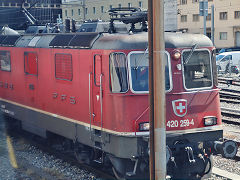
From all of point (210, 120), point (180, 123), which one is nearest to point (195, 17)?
point (210, 120)

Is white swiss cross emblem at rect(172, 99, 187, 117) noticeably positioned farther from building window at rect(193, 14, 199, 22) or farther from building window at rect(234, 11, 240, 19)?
building window at rect(193, 14, 199, 22)

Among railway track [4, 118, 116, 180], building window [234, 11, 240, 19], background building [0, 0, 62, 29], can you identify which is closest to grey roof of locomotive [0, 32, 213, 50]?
railway track [4, 118, 116, 180]

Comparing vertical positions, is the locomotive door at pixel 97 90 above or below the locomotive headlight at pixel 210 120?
above

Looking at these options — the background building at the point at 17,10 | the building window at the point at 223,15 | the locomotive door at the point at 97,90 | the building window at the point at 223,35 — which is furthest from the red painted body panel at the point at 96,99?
the building window at the point at 223,35

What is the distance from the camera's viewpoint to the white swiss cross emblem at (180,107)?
9.78m

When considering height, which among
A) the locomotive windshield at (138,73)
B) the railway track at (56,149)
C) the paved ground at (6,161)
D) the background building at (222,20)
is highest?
the background building at (222,20)

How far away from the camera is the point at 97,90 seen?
10109 millimetres

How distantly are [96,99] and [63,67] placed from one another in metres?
1.83

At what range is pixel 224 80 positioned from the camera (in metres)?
27.3

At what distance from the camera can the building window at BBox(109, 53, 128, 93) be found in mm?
9552

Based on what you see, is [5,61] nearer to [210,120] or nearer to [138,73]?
[138,73]

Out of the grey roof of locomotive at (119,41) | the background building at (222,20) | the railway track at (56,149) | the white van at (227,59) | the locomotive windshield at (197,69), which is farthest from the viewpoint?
the background building at (222,20)

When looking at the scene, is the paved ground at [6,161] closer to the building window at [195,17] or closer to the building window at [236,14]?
the building window at [236,14]

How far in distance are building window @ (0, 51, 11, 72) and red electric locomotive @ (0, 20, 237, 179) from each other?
4204 millimetres
